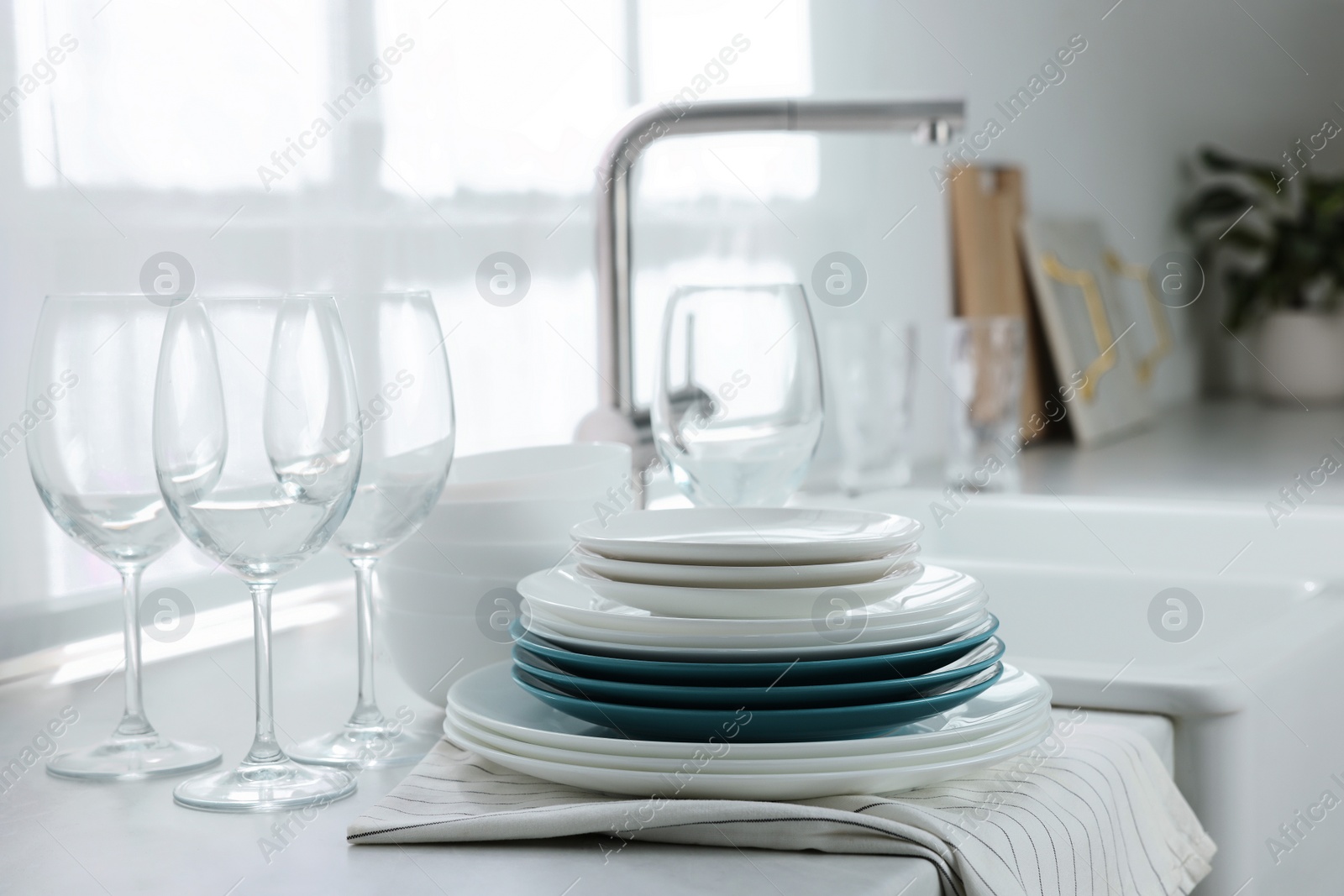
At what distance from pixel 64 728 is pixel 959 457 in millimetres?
1150

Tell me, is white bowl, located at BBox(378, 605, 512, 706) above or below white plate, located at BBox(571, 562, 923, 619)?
below

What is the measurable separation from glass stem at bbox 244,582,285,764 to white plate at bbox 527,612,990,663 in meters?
0.13

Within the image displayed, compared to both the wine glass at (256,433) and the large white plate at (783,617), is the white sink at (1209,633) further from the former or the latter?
the wine glass at (256,433)

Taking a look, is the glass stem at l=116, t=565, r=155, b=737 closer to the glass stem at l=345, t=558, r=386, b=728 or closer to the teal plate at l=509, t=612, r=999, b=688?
the glass stem at l=345, t=558, r=386, b=728

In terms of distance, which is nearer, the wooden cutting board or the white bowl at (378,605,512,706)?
the white bowl at (378,605,512,706)

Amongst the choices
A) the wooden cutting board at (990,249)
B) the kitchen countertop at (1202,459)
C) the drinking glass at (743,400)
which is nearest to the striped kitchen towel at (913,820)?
the drinking glass at (743,400)

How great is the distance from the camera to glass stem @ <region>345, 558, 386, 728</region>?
677 mm

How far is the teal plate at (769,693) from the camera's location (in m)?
0.56

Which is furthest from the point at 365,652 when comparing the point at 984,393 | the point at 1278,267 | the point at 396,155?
the point at 1278,267

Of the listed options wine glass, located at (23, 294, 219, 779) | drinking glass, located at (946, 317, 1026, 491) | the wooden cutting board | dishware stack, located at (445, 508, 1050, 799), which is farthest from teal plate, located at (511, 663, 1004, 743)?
the wooden cutting board

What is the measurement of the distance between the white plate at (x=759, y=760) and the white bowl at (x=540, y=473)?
0.60ft

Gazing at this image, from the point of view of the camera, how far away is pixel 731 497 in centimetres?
91

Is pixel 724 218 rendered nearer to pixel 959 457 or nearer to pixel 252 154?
pixel 959 457

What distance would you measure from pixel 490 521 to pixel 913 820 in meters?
0.29
